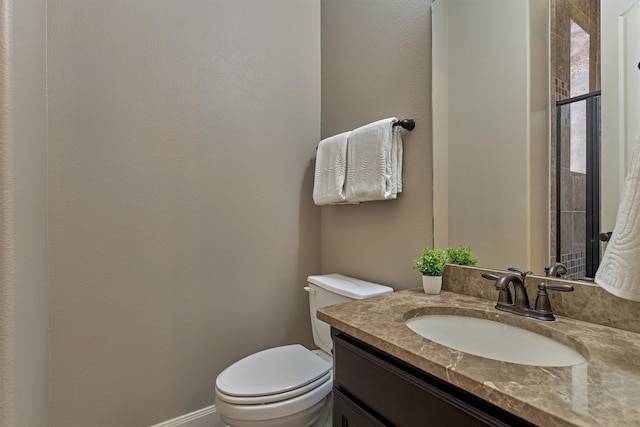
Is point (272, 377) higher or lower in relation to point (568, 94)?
lower

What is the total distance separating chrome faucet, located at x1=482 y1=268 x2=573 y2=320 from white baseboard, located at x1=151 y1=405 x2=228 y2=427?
4.64 ft

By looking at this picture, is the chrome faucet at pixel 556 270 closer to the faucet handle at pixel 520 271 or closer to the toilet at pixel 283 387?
the faucet handle at pixel 520 271

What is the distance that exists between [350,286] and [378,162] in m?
0.58

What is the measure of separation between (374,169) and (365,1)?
95 centimetres

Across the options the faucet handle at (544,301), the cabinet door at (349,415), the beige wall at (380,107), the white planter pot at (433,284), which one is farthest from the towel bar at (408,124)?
the cabinet door at (349,415)

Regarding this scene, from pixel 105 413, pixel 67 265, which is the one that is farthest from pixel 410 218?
pixel 105 413

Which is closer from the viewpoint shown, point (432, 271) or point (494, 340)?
point (494, 340)

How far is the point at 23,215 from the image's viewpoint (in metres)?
0.85

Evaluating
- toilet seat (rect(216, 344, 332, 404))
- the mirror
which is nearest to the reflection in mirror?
the mirror

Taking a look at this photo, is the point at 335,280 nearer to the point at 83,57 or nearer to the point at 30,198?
the point at 30,198

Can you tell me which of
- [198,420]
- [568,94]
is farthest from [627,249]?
[198,420]

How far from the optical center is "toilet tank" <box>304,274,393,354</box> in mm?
1295

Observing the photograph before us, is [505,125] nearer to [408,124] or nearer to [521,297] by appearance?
[408,124]

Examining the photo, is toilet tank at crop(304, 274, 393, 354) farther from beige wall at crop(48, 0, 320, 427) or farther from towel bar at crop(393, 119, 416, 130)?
towel bar at crop(393, 119, 416, 130)
